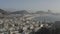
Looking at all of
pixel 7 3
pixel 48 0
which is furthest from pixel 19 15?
pixel 48 0

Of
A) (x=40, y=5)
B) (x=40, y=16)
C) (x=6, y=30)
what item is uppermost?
(x=40, y=5)

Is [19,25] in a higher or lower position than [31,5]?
lower

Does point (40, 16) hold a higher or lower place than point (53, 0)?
lower

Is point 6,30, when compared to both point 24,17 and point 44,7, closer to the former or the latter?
point 24,17

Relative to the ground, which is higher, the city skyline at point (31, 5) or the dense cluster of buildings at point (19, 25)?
the city skyline at point (31, 5)

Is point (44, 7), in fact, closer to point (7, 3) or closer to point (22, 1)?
point (22, 1)

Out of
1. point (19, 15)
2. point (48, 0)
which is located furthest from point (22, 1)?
point (48, 0)

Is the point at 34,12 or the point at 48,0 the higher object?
the point at 48,0

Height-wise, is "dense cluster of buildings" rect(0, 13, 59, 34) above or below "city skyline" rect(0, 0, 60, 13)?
below
